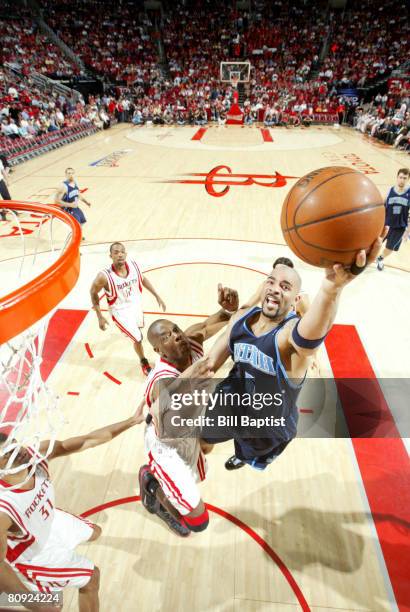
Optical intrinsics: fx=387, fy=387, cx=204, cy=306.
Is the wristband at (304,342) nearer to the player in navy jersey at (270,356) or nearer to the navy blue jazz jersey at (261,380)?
the player in navy jersey at (270,356)

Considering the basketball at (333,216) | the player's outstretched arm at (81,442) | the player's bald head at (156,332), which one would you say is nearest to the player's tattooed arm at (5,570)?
the player's outstretched arm at (81,442)

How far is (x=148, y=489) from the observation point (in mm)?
2547

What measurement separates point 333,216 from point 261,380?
3.40 feet

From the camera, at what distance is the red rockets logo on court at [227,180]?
32.9 ft

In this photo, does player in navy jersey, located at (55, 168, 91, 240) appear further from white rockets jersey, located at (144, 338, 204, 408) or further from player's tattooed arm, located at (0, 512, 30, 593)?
player's tattooed arm, located at (0, 512, 30, 593)

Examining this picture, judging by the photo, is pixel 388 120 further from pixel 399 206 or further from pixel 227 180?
pixel 399 206

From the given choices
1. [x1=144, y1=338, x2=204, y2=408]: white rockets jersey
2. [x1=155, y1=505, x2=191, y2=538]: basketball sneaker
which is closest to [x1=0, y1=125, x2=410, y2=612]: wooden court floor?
[x1=155, y1=505, x2=191, y2=538]: basketball sneaker

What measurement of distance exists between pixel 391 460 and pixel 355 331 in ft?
6.09

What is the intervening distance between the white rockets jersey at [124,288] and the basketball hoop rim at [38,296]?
1674mm

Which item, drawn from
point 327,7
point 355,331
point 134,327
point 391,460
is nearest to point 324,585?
point 391,460

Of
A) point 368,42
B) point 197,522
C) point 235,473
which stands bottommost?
point 235,473

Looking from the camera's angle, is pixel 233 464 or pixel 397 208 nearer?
pixel 233 464

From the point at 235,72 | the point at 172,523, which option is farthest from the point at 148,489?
the point at 235,72

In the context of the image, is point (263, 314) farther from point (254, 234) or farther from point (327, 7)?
point (327, 7)
